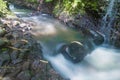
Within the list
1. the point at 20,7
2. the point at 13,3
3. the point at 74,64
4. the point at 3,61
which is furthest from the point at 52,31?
the point at 13,3

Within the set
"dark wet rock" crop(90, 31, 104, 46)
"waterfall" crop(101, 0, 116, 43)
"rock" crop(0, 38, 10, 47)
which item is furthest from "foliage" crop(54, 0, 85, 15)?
"rock" crop(0, 38, 10, 47)

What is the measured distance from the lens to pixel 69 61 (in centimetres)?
760

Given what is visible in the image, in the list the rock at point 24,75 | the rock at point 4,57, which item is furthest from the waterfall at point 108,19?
the rock at point 4,57

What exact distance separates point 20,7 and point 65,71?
7001 millimetres

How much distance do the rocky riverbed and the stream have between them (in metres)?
0.53

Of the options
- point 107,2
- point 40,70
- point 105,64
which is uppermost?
point 107,2

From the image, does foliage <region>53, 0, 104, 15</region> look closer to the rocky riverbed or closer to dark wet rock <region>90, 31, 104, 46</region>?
dark wet rock <region>90, 31, 104, 46</region>

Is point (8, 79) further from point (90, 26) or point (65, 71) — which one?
point (90, 26)

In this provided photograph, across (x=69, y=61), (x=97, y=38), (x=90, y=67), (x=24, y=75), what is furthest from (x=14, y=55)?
(x=97, y=38)

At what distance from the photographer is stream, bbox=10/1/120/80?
7.32 metres

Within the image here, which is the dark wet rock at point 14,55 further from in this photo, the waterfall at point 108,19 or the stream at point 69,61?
Result: the waterfall at point 108,19

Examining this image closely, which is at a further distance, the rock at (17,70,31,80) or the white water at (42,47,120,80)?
the white water at (42,47,120,80)

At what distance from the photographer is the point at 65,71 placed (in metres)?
7.21

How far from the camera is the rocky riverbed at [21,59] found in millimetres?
5945
